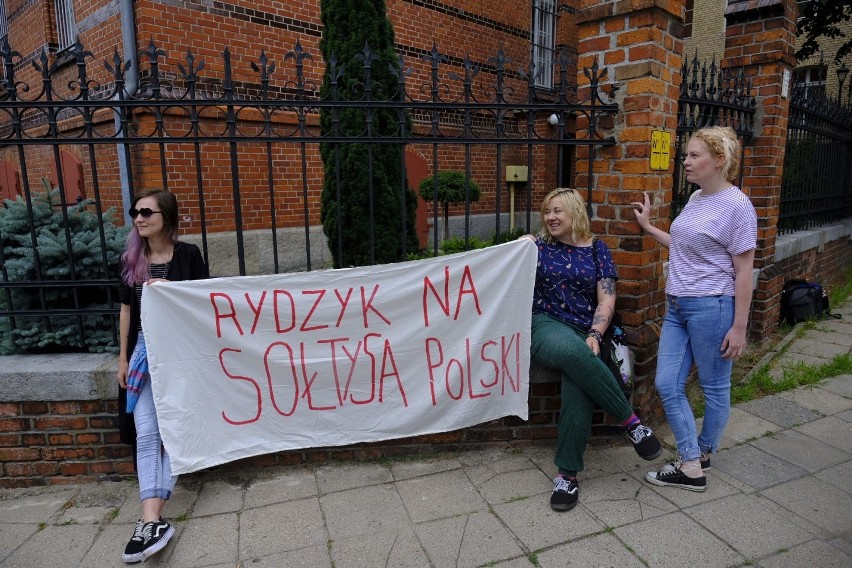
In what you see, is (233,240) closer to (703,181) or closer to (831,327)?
(703,181)

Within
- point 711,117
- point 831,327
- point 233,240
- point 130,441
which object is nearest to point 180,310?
point 130,441

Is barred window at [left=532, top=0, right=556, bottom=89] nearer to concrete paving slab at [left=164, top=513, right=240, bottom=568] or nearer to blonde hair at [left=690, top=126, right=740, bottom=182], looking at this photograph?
blonde hair at [left=690, top=126, right=740, bottom=182]

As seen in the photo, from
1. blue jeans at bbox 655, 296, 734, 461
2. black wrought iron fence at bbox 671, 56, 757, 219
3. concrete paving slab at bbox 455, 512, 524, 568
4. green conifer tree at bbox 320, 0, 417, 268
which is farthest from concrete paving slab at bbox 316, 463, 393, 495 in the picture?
black wrought iron fence at bbox 671, 56, 757, 219

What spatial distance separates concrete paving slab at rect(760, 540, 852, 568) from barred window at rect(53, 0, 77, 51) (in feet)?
32.4

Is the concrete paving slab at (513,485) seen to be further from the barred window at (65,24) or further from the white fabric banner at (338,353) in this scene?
the barred window at (65,24)

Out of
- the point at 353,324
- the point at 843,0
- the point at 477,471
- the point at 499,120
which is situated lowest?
the point at 477,471

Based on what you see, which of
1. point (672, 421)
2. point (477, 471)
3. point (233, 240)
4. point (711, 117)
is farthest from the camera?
point (233, 240)

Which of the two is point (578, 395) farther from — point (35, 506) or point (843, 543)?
point (35, 506)

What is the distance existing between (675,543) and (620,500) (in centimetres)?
39

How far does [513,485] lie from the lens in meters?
3.12

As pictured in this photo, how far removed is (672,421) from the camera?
3.07m

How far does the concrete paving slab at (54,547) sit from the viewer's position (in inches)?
101

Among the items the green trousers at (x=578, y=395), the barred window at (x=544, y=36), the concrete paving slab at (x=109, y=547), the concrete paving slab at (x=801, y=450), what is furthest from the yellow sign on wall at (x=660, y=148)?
the barred window at (x=544, y=36)

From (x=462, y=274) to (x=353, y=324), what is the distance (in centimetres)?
66
